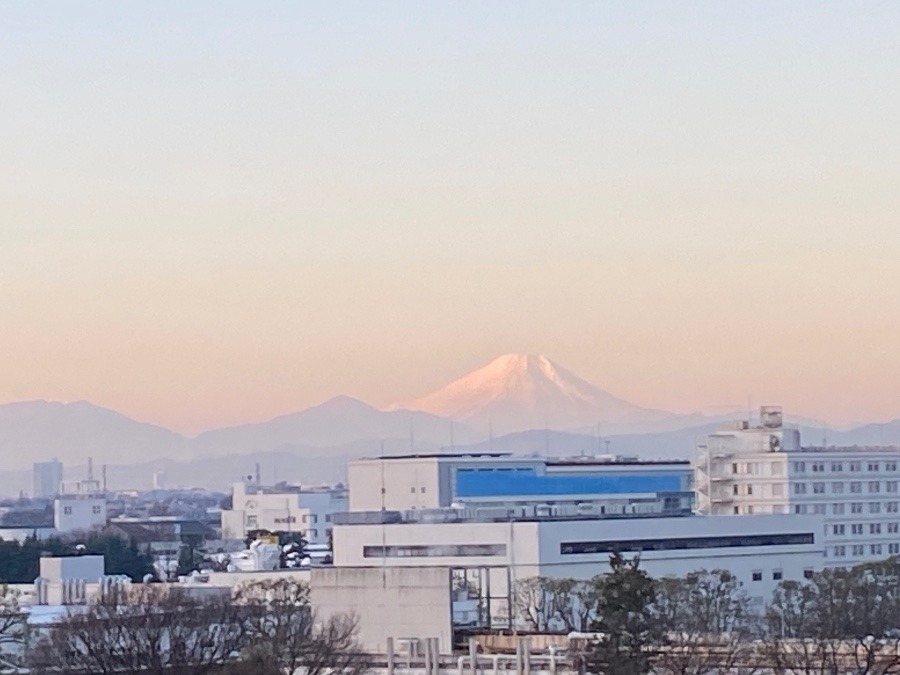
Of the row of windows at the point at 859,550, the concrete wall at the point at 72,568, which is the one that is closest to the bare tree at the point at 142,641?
the concrete wall at the point at 72,568

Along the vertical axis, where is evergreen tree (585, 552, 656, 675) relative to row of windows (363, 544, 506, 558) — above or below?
below

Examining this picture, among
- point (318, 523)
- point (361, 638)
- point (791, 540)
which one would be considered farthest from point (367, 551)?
point (318, 523)

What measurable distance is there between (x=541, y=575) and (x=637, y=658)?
1067 inches

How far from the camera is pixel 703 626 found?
50.1 metres

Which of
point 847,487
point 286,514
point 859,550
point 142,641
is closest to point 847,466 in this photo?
point 847,487

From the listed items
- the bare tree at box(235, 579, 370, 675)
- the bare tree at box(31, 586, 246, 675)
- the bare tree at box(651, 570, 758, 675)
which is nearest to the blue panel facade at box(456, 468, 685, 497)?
the bare tree at box(651, 570, 758, 675)

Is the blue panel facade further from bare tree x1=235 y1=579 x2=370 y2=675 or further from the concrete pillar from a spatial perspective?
the concrete pillar

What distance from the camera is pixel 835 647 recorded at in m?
42.7

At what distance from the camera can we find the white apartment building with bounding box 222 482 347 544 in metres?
144

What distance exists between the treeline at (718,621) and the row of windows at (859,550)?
53.9 feet

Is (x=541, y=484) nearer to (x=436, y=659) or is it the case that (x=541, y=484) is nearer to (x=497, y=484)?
(x=497, y=484)

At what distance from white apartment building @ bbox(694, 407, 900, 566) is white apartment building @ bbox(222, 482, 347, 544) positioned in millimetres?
56992

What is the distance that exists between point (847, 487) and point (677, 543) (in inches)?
731

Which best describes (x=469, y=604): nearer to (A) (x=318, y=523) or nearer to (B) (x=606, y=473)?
(B) (x=606, y=473)
